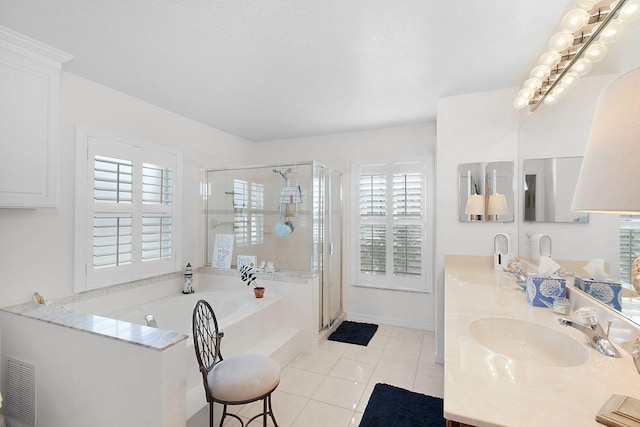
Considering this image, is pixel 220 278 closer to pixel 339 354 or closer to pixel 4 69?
pixel 339 354

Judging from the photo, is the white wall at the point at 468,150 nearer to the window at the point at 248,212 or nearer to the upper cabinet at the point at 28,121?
the window at the point at 248,212

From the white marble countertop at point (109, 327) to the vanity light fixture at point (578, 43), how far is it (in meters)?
2.30

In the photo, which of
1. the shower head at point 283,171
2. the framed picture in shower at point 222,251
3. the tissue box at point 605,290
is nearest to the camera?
the tissue box at point 605,290

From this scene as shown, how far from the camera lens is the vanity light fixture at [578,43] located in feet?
3.88

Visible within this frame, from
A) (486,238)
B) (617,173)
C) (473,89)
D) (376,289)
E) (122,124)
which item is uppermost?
(473,89)

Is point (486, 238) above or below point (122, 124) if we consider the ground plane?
below

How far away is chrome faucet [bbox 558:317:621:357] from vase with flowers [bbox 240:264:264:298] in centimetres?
248

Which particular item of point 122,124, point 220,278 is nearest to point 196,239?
point 220,278

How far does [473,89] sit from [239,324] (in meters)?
2.81

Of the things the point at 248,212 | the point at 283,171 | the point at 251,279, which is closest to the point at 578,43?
the point at 283,171

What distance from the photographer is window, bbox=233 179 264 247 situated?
3.57 m

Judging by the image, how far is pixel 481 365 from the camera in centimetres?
94

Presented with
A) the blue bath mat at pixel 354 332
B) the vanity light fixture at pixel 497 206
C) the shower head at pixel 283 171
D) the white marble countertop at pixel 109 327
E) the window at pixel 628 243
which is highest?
the shower head at pixel 283 171

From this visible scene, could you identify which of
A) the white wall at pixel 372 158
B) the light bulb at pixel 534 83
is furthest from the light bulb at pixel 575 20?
the white wall at pixel 372 158
